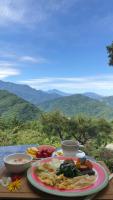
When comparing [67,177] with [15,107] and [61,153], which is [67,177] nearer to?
[61,153]

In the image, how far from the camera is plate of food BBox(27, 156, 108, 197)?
1.11 metres

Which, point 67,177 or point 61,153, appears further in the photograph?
point 61,153

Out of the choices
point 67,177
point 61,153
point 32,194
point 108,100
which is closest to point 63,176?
point 67,177

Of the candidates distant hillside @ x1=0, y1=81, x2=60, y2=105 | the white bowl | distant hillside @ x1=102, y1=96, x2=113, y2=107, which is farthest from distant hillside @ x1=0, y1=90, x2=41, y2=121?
distant hillside @ x1=0, y1=81, x2=60, y2=105

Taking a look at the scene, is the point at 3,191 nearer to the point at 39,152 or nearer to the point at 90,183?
the point at 90,183

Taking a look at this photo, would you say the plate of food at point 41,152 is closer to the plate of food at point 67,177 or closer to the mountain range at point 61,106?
the plate of food at point 67,177

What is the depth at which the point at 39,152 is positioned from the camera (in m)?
1.61

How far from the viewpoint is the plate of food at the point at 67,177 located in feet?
3.64

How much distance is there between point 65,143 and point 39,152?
19cm

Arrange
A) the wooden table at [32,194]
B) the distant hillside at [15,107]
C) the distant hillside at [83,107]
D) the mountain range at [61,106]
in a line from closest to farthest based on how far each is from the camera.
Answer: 1. the wooden table at [32,194]
2. the mountain range at [61,106]
3. the distant hillside at [15,107]
4. the distant hillside at [83,107]

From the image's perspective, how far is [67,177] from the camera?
4.03 feet

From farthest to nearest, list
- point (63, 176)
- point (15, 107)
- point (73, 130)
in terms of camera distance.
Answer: point (15, 107) < point (73, 130) < point (63, 176)

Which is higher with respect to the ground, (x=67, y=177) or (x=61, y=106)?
(x=67, y=177)

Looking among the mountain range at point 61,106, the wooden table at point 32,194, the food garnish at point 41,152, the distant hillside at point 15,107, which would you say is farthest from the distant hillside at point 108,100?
the wooden table at point 32,194
